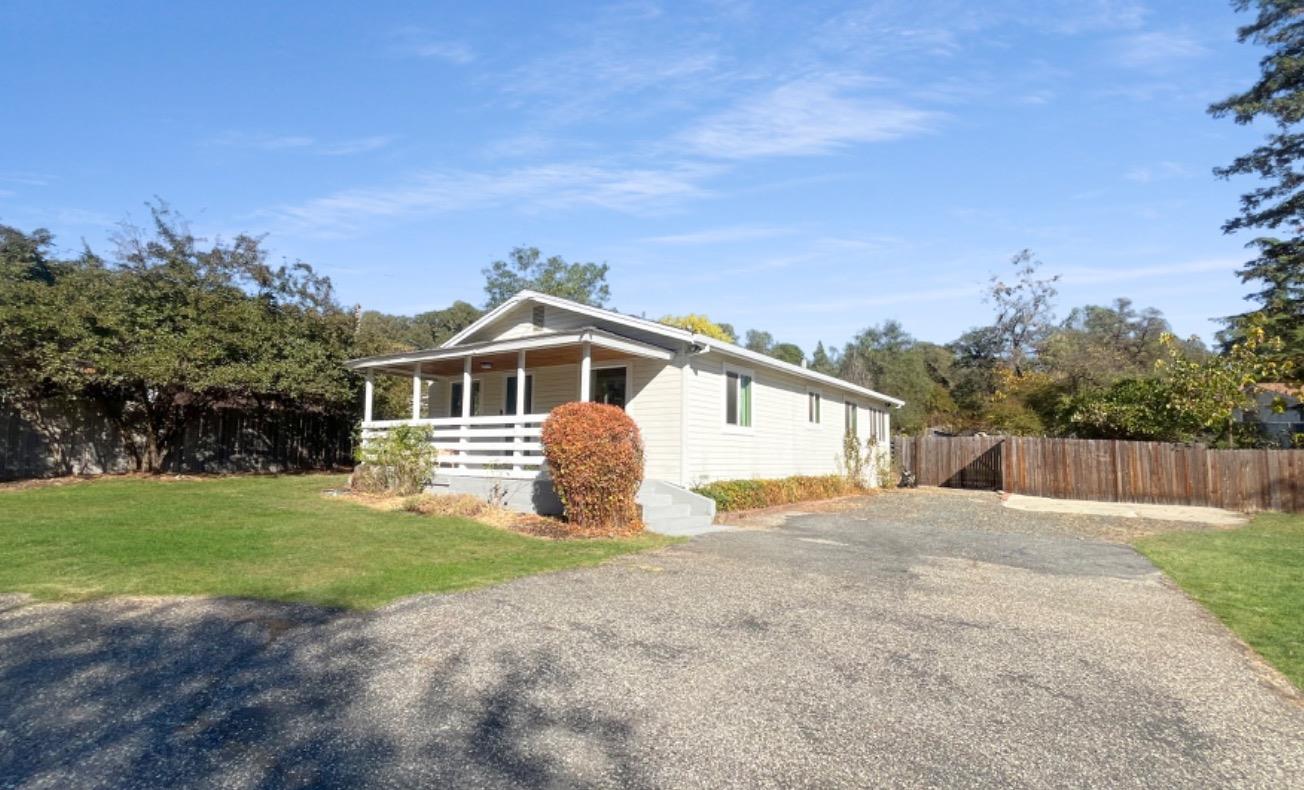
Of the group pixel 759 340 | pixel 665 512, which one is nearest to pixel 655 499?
pixel 665 512

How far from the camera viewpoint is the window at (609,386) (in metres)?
14.6

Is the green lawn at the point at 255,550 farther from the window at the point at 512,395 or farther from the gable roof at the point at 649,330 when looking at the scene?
the window at the point at 512,395

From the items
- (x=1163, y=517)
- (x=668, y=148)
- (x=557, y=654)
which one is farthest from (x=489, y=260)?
(x=557, y=654)

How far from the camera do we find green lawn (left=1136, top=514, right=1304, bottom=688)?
5645 mm

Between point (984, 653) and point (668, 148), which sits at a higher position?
point (668, 148)

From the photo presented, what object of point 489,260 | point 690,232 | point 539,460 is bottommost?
point 539,460

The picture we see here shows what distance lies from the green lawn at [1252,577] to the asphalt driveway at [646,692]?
1.06 feet

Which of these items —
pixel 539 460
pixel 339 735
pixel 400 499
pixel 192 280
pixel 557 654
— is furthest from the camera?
pixel 192 280

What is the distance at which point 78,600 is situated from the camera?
582 centimetres

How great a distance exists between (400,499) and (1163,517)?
16.0 meters

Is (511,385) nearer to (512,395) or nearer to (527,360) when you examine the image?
(512,395)

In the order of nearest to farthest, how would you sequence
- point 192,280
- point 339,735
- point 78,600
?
1. point 339,735
2. point 78,600
3. point 192,280

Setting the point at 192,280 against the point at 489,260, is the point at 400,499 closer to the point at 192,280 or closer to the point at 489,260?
the point at 192,280

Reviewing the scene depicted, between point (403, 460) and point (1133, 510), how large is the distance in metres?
16.6
